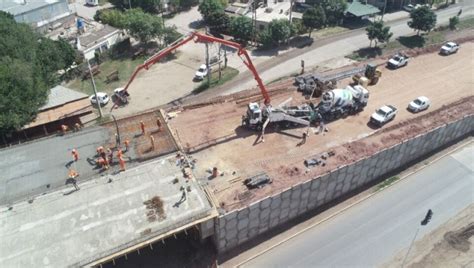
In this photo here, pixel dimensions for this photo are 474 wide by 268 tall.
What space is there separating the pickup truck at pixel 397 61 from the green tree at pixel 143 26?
41.7 meters

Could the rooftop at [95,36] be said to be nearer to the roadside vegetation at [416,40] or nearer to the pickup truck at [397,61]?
the roadside vegetation at [416,40]

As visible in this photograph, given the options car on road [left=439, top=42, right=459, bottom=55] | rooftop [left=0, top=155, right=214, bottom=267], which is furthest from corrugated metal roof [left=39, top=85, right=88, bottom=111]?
car on road [left=439, top=42, right=459, bottom=55]

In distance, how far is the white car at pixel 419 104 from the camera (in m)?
50.5

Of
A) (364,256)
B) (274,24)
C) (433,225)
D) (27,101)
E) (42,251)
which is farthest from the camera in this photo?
(274,24)

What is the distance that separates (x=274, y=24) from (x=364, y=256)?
47.9 metres

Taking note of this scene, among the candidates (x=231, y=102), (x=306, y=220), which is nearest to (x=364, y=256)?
(x=306, y=220)

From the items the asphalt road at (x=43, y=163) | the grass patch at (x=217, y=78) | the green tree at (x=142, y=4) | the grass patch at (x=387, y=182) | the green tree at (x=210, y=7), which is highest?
the green tree at (x=210, y=7)

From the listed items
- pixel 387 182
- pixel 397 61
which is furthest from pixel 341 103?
pixel 397 61

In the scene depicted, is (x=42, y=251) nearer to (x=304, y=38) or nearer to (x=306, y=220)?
(x=306, y=220)

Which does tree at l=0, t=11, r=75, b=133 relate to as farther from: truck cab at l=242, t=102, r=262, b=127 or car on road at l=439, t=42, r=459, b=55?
car on road at l=439, t=42, r=459, b=55

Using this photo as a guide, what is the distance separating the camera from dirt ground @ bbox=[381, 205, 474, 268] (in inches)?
1462

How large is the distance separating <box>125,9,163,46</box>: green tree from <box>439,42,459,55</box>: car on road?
50090 mm

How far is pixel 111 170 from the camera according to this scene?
38406 mm

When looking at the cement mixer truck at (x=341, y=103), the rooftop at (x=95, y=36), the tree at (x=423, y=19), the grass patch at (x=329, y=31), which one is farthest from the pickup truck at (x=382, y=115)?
the rooftop at (x=95, y=36)
